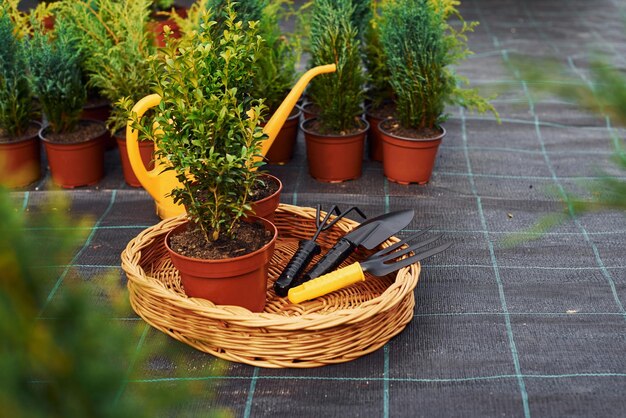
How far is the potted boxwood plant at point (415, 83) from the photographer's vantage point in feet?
8.86

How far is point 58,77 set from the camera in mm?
2672

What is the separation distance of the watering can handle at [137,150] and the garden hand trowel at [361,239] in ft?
2.21

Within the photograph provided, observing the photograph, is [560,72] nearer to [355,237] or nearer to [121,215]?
[355,237]

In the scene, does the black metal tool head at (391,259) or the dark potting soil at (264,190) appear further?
the dark potting soil at (264,190)

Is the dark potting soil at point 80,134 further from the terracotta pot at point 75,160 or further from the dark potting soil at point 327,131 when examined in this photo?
the dark potting soil at point 327,131

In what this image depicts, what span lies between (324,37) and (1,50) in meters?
1.30

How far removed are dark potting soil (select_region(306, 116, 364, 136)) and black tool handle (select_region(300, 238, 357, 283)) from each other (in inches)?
37.0

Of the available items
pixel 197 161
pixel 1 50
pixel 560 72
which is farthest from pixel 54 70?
pixel 560 72

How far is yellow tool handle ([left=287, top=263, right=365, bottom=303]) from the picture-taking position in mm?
1813

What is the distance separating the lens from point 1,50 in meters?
2.67

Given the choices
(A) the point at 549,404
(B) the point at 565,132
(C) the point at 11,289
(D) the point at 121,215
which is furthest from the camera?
(B) the point at 565,132

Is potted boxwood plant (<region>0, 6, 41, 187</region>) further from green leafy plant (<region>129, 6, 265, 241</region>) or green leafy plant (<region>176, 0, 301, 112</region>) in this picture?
green leafy plant (<region>129, 6, 265, 241</region>)

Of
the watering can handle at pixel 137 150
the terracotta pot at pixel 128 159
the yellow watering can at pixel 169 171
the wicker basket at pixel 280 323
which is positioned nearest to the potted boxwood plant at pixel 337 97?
the yellow watering can at pixel 169 171

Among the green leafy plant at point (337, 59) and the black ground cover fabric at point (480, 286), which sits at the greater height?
the green leafy plant at point (337, 59)
